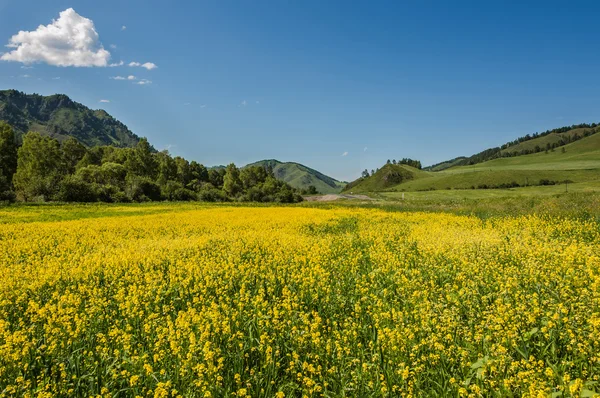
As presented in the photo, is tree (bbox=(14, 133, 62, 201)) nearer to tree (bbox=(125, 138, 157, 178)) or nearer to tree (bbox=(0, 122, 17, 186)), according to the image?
tree (bbox=(0, 122, 17, 186))

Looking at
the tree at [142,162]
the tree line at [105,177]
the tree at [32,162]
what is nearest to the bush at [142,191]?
the tree line at [105,177]

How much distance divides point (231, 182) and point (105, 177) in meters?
31.9

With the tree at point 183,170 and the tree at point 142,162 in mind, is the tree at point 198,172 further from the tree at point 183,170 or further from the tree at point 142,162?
the tree at point 142,162

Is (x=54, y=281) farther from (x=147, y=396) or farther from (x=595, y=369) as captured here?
(x=595, y=369)

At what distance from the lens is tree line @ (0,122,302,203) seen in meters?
46.9

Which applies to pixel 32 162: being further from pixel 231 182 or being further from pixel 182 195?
pixel 231 182

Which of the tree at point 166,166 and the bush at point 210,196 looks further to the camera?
the tree at point 166,166

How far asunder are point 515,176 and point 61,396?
116 m

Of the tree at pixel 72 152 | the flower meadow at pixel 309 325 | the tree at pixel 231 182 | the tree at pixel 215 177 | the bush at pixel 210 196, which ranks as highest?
the tree at pixel 72 152

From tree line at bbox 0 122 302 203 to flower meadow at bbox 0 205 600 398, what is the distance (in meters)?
46.2

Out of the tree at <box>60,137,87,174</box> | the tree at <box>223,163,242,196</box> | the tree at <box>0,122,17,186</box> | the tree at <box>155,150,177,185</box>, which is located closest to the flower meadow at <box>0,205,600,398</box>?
the tree at <box>223,163,242,196</box>

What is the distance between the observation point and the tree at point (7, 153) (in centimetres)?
6691

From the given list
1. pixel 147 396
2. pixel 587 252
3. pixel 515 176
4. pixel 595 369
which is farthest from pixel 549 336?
pixel 515 176

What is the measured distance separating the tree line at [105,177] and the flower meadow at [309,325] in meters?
46.2
